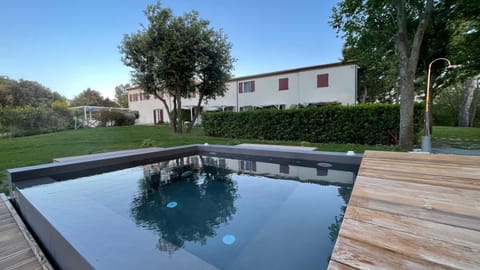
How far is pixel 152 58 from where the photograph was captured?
11.0 metres

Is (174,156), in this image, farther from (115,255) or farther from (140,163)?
(115,255)

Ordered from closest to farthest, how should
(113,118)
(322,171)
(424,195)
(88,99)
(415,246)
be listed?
(415,246) < (424,195) < (322,171) < (113,118) < (88,99)

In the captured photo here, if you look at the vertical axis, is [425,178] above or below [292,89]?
below

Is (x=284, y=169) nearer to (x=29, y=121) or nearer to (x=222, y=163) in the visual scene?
(x=222, y=163)

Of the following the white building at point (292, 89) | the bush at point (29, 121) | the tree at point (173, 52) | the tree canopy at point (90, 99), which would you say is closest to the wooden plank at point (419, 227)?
the tree at point (173, 52)

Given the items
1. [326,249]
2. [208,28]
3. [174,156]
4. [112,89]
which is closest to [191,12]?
[208,28]

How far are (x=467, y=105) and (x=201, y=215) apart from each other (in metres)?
19.9

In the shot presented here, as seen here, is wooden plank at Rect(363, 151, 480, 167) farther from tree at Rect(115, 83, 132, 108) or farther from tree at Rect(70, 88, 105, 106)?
tree at Rect(115, 83, 132, 108)

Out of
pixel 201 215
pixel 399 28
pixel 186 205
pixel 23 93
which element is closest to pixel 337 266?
pixel 201 215

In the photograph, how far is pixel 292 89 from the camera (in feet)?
53.2

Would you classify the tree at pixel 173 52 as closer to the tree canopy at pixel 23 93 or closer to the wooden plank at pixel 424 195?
the wooden plank at pixel 424 195

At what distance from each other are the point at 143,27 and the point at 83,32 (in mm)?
2605

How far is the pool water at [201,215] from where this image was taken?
1698mm

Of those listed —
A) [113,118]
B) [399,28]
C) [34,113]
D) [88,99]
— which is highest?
[88,99]
